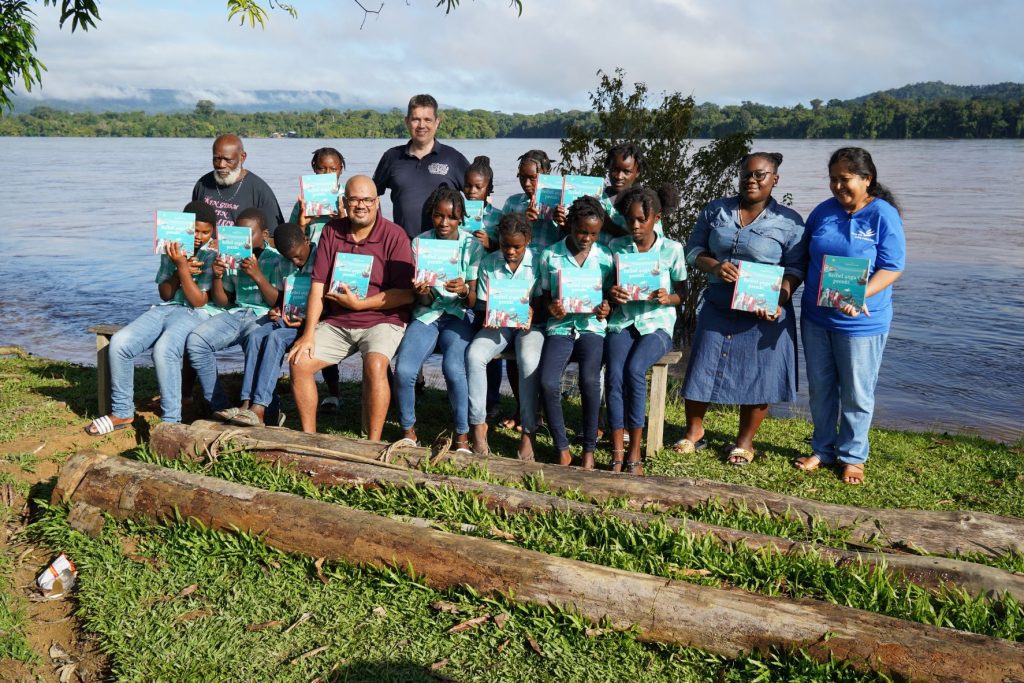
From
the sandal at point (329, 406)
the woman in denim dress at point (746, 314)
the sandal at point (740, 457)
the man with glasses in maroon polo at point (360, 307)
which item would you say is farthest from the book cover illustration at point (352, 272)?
the sandal at point (740, 457)

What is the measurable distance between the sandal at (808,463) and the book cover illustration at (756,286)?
1121 mm

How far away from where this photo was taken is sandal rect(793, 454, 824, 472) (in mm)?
5891

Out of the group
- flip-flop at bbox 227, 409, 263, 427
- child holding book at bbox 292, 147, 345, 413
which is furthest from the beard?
flip-flop at bbox 227, 409, 263, 427

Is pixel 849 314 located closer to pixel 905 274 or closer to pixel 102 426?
pixel 102 426

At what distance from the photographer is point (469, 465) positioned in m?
4.94

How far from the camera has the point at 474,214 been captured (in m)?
A: 6.39

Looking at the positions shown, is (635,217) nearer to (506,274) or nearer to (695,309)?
(506,274)

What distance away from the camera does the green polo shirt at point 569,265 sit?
18.7 feet

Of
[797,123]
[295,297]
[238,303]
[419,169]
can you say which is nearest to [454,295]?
[295,297]

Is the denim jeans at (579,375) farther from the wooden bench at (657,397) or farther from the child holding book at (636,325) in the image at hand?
the wooden bench at (657,397)

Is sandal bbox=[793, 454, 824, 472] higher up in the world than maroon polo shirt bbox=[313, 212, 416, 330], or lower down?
lower down

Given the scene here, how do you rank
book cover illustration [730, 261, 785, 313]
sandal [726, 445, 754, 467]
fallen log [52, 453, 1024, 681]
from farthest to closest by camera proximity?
sandal [726, 445, 754, 467] → book cover illustration [730, 261, 785, 313] → fallen log [52, 453, 1024, 681]

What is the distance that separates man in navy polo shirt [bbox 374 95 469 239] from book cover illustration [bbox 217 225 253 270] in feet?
3.84

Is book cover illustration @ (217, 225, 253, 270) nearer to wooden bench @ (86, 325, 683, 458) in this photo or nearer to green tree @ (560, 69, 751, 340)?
wooden bench @ (86, 325, 683, 458)
